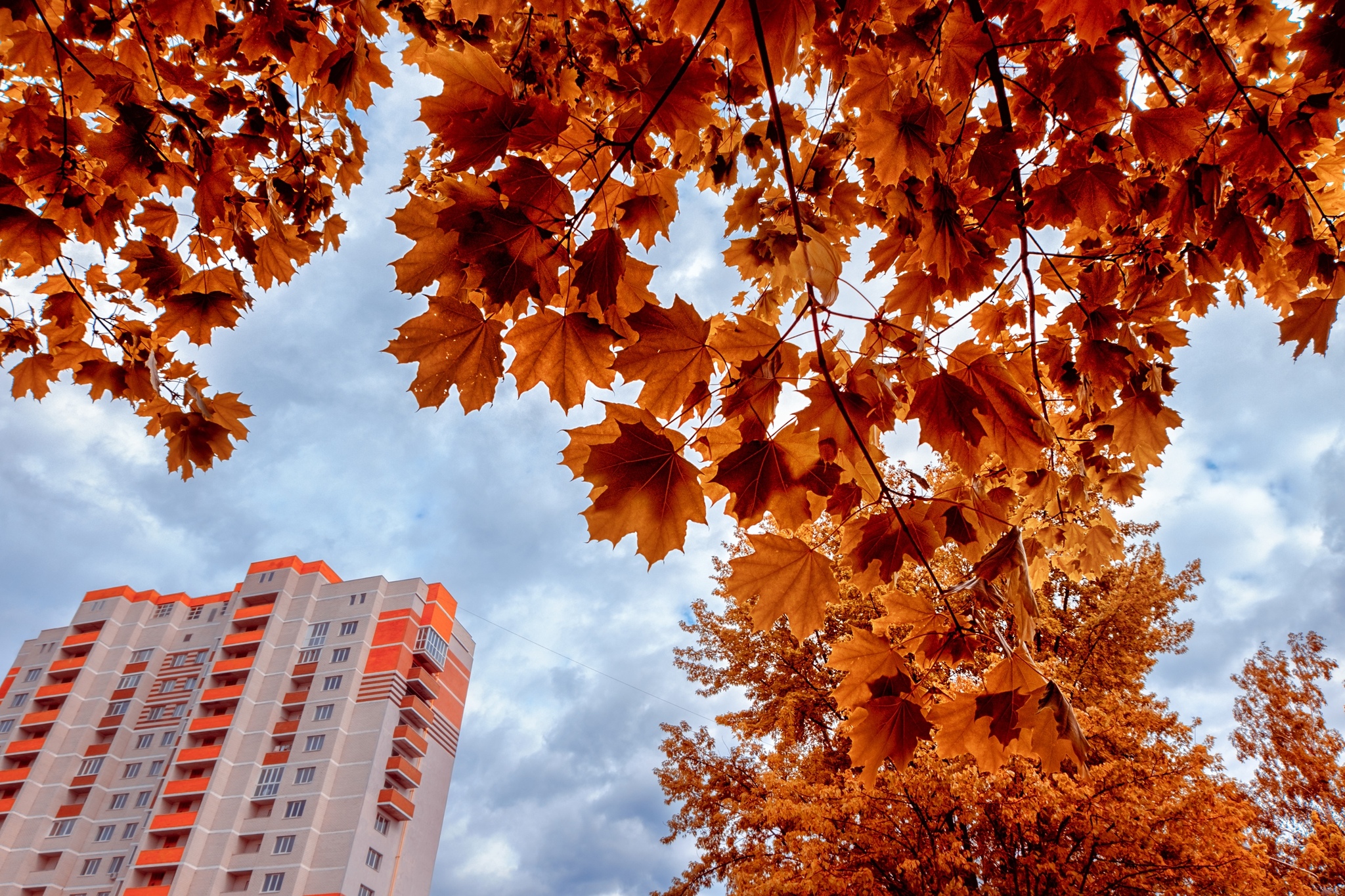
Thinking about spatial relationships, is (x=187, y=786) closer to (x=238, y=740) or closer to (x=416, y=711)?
(x=238, y=740)

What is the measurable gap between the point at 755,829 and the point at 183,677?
39.3 metres

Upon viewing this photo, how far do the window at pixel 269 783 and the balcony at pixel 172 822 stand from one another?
7.96 ft

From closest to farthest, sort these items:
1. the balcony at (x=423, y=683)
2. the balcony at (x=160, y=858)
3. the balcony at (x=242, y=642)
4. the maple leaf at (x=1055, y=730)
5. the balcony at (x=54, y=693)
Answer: the maple leaf at (x=1055, y=730), the balcony at (x=160, y=858), the balcony at (x=423, y=683), the balcony at (x=242, y=642), the balcony at (x=54, y=693)

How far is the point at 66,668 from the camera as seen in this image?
122ft

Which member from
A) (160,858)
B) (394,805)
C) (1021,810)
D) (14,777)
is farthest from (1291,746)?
(14,777)

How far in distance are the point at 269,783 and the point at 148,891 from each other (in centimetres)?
554

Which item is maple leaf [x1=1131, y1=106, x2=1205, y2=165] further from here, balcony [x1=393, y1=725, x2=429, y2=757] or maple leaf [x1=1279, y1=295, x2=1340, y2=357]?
balcony [x1=393, y1=725, x2=429, y2=757]

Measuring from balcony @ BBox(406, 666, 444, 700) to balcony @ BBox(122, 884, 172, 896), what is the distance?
461 inches

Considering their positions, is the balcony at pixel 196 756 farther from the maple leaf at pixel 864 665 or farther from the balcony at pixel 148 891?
the maple leaf at pixel 864 665

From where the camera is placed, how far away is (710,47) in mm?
2270

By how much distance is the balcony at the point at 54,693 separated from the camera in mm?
36156

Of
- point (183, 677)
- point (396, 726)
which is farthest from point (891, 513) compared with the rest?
point (183, 677)

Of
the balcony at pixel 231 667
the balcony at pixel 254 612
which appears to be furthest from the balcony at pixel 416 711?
the balcony at pixel 254 612

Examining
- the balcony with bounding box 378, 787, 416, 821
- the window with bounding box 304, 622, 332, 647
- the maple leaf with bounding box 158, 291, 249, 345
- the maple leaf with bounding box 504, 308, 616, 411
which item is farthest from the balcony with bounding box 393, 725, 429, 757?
the maple leaf with bounding box 504, 308, 616, 411
